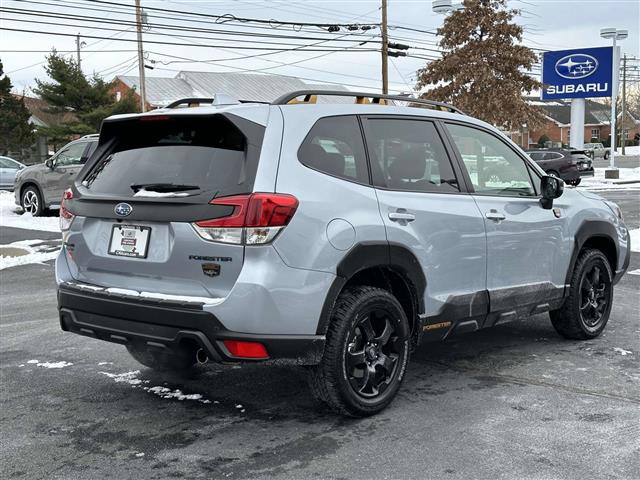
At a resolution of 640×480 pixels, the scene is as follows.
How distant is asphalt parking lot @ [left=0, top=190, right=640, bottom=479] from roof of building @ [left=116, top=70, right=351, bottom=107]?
54333 mm

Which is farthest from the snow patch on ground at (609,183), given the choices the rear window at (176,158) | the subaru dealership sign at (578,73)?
the rear window at (176,158)

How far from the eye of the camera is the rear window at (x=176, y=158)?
153 inches

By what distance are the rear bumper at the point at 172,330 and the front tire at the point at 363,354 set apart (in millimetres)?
161

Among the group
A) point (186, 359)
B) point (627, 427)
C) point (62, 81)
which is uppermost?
point (62, 81)

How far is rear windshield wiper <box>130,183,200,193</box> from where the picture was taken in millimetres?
3979

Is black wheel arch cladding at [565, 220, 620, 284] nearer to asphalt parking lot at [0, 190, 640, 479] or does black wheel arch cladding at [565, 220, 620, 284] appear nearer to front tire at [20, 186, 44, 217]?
asphalt parking lot at [0, 190, 640, 479]

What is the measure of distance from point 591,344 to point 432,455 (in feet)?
9.15

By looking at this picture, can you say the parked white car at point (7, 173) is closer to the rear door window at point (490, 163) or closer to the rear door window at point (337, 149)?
the rear door window at point (490, 163)

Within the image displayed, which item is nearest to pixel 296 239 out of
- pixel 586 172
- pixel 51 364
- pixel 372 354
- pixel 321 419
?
pixel 372 354

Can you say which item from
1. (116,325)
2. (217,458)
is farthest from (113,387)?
(217,458)

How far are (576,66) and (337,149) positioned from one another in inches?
1460

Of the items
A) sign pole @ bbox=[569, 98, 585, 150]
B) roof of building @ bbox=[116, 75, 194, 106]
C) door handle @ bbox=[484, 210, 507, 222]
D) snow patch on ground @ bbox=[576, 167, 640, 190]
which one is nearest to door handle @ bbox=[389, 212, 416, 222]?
door handle @ bbox=[484, 210, 507, 222]

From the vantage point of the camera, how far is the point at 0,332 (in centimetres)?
669

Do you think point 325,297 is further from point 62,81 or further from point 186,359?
point 62,81
